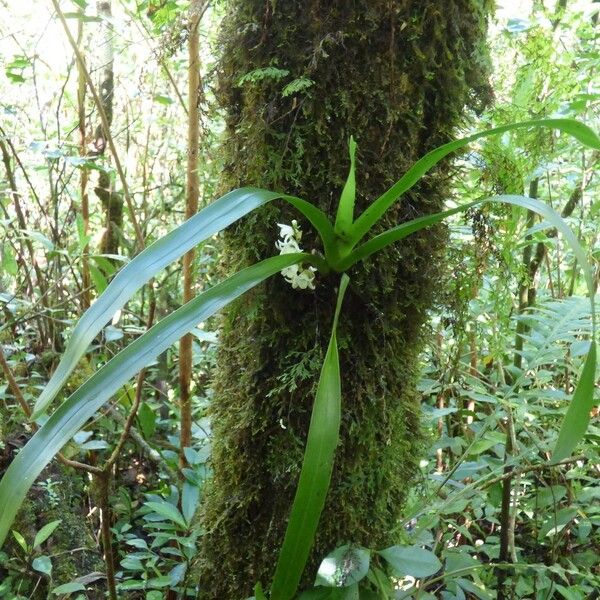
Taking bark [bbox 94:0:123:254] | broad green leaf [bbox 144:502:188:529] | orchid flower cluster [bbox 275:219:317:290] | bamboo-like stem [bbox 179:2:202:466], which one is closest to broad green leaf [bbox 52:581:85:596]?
broad green leaf [bbox 144:502:188:529]

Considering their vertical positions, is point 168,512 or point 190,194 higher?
point 190,194

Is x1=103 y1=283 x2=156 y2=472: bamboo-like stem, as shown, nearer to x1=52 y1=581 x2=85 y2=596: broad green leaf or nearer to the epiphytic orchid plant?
x1=52 y1=581 x2=85 y2=596: broad green leaf

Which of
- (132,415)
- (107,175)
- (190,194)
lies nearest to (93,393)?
(132,415)

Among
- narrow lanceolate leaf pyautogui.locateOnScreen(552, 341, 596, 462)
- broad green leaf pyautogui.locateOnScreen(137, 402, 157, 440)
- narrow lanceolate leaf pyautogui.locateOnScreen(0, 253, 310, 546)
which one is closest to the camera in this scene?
narrow lanceolate leaf pyautogui.locateOnScreen(0, 253, 310, 546)

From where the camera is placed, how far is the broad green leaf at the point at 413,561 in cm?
78

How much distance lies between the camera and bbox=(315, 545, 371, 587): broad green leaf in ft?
2.51

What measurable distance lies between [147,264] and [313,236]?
0.98 feet

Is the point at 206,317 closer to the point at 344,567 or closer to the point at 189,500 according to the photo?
the point at 344,567

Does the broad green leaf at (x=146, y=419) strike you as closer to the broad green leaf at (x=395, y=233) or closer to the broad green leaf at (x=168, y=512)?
the broad green leaf at (x=168, y=512)

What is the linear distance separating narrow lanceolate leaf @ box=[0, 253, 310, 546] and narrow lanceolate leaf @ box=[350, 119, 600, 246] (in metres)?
0.17

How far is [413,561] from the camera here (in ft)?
2.61

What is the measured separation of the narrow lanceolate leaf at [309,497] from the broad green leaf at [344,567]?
0.15 metres

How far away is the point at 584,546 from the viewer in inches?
51.5

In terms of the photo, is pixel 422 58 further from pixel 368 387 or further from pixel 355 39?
pixel 368 387
